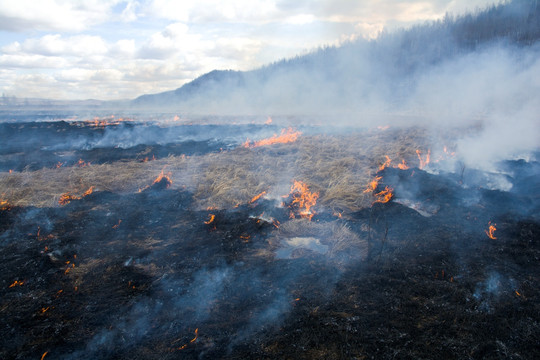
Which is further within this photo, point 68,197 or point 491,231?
point 68,197

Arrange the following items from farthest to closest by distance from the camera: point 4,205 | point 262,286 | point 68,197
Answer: point 68,197, point 4,205, point 262,286

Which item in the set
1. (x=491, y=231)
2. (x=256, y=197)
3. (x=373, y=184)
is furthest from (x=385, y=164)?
(x=256, y=197)

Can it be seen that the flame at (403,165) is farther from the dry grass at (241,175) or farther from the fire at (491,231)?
the fire at (491,231)

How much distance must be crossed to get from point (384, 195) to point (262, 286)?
491 centimetres

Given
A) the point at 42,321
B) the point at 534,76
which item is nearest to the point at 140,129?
the point at 42,321

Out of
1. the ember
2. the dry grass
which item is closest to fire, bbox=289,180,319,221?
the ember

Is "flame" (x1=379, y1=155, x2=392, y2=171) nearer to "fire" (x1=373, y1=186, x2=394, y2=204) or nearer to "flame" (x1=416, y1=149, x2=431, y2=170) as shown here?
"flame" (x1=416, y1=149, x2=431, y2=170)

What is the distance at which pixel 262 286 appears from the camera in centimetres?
456

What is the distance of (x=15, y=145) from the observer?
19.3m

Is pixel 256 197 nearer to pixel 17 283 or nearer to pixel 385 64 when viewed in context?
pixel 17 283

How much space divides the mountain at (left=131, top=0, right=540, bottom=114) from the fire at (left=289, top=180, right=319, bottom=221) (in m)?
21.9

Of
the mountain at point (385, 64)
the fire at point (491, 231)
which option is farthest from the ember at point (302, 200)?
the mountain at point (385, 64)

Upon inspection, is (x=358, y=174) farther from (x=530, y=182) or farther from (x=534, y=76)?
(x=534, y=76)

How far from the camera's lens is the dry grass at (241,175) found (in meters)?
8.09
